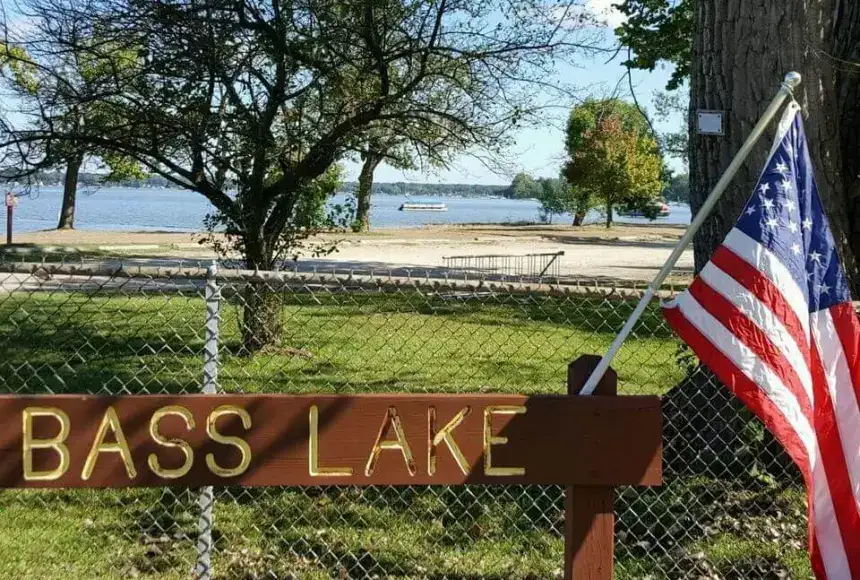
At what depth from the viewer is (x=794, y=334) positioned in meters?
3.24

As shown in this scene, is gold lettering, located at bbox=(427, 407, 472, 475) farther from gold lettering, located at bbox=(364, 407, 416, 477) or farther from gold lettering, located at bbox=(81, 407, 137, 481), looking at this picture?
gold lettering, located at bbox=(81, 407, 137, 481)

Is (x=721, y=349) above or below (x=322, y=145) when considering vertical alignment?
below

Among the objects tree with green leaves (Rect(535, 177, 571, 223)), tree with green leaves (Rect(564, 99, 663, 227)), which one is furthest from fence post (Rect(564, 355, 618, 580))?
tree with green leaves (Rect(535, 177, 571, 223))

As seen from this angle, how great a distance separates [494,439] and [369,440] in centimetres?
46

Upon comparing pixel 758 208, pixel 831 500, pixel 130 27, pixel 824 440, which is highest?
pixel 130 27

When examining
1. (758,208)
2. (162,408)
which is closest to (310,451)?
(162,408)

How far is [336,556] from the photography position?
475cm

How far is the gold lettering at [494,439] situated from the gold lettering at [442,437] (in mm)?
74

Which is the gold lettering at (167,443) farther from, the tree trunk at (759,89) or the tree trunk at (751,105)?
the tree trunk at (759,89)

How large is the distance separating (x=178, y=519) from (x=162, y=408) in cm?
217

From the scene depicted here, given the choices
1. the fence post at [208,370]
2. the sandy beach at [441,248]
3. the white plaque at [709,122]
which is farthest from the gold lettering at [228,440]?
the sandy beach at [441,248]

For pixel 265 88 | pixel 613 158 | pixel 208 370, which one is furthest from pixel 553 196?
pixel 208 370

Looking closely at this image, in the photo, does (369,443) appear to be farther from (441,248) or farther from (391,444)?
(441,248)

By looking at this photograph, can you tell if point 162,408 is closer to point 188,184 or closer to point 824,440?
point 824,440
